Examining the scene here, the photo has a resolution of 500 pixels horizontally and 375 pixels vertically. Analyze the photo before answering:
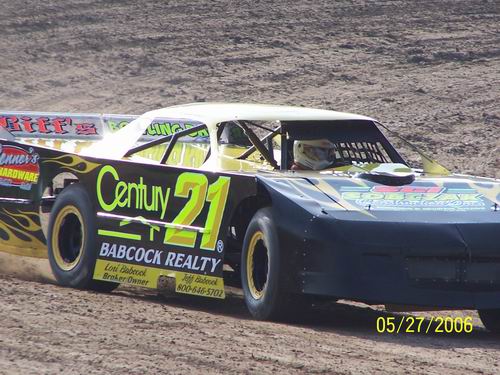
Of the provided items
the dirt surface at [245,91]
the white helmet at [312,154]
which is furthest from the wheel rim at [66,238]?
the white helmet at [312,154]

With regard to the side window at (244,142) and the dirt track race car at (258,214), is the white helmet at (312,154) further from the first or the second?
the side window at (244,142)

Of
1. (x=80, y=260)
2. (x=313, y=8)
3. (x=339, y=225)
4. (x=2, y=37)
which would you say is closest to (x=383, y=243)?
(x=339, y=225)

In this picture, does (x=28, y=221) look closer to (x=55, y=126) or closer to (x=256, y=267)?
(x=55, y=126)

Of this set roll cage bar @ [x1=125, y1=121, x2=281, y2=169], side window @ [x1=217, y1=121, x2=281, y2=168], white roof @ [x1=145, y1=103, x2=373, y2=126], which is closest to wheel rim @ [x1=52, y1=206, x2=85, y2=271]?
roll cage bar @ [x1=125, y1=121, x2=281, y2=169]

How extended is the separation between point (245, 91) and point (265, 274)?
11.8m

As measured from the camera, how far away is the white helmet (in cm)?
879

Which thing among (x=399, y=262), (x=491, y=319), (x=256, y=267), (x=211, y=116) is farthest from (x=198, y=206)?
(x=491, y=319)

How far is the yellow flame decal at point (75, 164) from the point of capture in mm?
9348

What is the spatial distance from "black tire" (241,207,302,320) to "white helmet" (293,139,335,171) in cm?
94

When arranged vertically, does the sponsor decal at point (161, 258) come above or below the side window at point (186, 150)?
below

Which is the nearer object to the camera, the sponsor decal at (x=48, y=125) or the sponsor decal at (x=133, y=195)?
the sponsor decal at (x=133, y=195)

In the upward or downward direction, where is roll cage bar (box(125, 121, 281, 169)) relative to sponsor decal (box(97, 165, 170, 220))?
upward

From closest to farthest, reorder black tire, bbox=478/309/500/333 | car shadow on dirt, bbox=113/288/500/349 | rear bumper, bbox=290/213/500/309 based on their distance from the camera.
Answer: rear bumper, bbox=290/213/500/309, car shadow on dirt, bbox=113/288/500/349, black tire, bbox=478/309/500/333

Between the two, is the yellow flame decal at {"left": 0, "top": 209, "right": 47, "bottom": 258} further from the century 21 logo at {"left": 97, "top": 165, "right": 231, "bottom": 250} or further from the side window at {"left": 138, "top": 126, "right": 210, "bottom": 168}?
the side window at {"left": 138, "top": 126, "right": 210, "bottom": 168}
